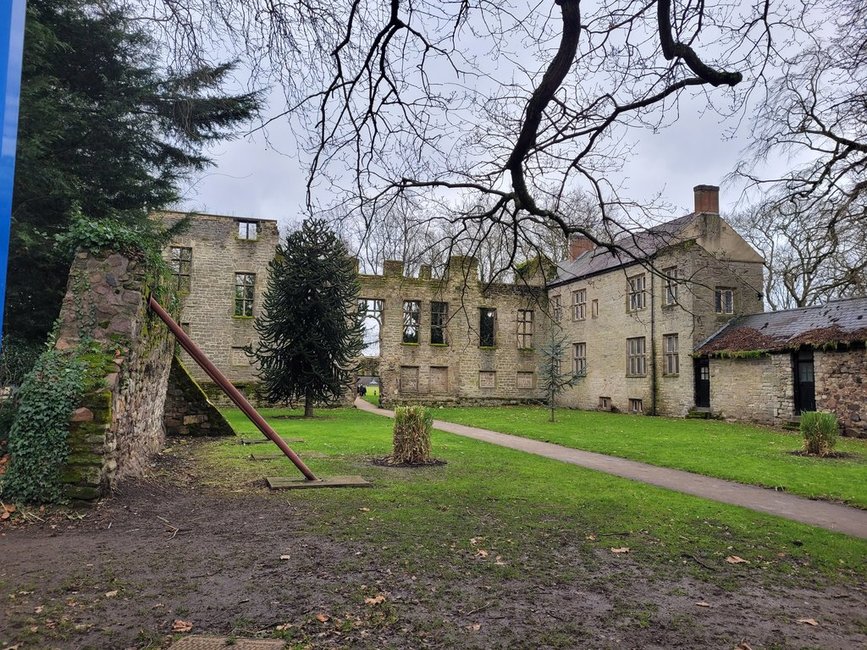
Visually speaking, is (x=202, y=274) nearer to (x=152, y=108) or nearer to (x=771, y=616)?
(x=152, y=108)

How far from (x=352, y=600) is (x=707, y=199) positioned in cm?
2561

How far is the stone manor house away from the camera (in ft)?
66.9

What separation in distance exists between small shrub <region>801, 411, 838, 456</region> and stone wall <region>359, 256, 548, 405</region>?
723 inches

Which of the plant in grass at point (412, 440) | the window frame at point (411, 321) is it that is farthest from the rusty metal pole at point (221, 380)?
the window frame at point (411, 321)

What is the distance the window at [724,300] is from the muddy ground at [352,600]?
74.3 feet

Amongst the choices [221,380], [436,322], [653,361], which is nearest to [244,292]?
[436,322]

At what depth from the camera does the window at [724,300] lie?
25.2m

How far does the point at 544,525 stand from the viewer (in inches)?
247

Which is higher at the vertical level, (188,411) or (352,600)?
(188,411)

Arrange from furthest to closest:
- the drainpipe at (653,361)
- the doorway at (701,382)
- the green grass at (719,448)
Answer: the drainpipe at (653,361), the doorway at (701,382), the green grass at (719,448)

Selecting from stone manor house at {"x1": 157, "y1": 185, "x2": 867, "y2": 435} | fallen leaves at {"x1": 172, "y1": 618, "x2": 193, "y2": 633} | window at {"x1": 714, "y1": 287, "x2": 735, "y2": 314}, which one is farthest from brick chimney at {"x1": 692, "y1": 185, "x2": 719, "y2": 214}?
fallen leaves at {"x1": 172, "y1": 618, "x2": 193, "y2": 633}

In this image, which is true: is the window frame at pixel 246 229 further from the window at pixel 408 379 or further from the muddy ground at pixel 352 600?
the muddy ground at pixel 352 600

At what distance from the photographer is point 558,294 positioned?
34312mm

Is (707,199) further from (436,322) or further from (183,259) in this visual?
(183,259)
